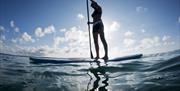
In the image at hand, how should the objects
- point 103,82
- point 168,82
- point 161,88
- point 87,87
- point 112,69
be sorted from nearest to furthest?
point 161,88, point 168,82, point 87,87, point 103,82, point 112,69

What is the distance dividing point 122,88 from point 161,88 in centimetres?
109

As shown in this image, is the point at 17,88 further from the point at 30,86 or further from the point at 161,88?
the point at 161,88

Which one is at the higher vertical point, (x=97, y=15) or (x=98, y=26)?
(x=97, y=15)

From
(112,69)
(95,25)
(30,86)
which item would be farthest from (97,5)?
(30,86)

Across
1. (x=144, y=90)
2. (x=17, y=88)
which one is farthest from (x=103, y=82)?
(x=17, y=88)

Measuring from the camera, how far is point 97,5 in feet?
39.5

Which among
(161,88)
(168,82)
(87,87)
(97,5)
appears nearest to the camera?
(161,88)

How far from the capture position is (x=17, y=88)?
5523 millimetres

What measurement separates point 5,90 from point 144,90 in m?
3.76

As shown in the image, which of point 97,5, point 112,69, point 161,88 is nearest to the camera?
point 161,88

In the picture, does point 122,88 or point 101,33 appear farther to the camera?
point 101,33

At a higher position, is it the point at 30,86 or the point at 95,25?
the point at 95,25

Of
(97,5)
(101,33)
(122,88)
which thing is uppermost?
(97,5)

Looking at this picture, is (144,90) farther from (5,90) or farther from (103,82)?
(5,90)
